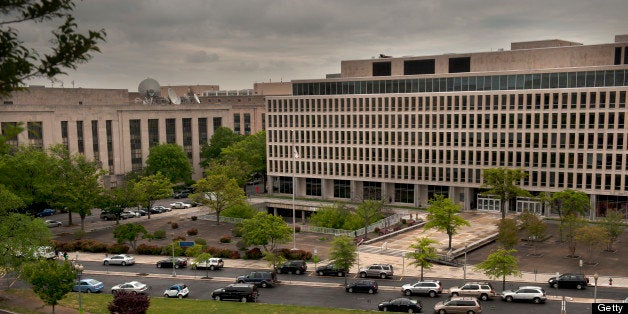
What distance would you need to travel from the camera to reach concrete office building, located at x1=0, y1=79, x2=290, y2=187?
10531 cm

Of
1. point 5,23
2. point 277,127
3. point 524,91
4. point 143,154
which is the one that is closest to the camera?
point 5,23

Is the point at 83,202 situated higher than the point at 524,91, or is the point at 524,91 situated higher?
the point at 524,91

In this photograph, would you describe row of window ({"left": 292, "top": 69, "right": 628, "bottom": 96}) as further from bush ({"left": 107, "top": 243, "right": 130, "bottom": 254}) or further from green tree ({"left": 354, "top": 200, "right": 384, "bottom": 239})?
bush ({"left": 107, "top": 243, "right": 130, "bottom": 254})

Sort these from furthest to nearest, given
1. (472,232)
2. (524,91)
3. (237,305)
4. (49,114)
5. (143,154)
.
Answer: (143,154), (49,114), (524,91), (472,232), (237,305)

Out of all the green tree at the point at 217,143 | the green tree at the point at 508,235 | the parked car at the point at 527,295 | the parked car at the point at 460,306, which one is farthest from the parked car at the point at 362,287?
the green tree at the point at 217,143

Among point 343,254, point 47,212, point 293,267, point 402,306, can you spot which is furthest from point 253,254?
point 47,212

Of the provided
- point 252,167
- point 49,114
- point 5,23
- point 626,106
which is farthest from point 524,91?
point 49,114

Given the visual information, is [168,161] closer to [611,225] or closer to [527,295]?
[611,225]

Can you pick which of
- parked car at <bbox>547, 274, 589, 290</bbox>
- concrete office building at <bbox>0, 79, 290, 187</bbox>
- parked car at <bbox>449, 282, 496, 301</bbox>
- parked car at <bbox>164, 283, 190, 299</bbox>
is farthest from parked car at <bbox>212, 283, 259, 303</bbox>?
concrete office building at <bbox>0, 79, 290, 187</bbox>

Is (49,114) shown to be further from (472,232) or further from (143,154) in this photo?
(472,232)

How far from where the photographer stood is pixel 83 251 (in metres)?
72.0

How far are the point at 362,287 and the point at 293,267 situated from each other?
10.4 metres

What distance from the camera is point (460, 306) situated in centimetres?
4381

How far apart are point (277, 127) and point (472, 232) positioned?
49.6 m
